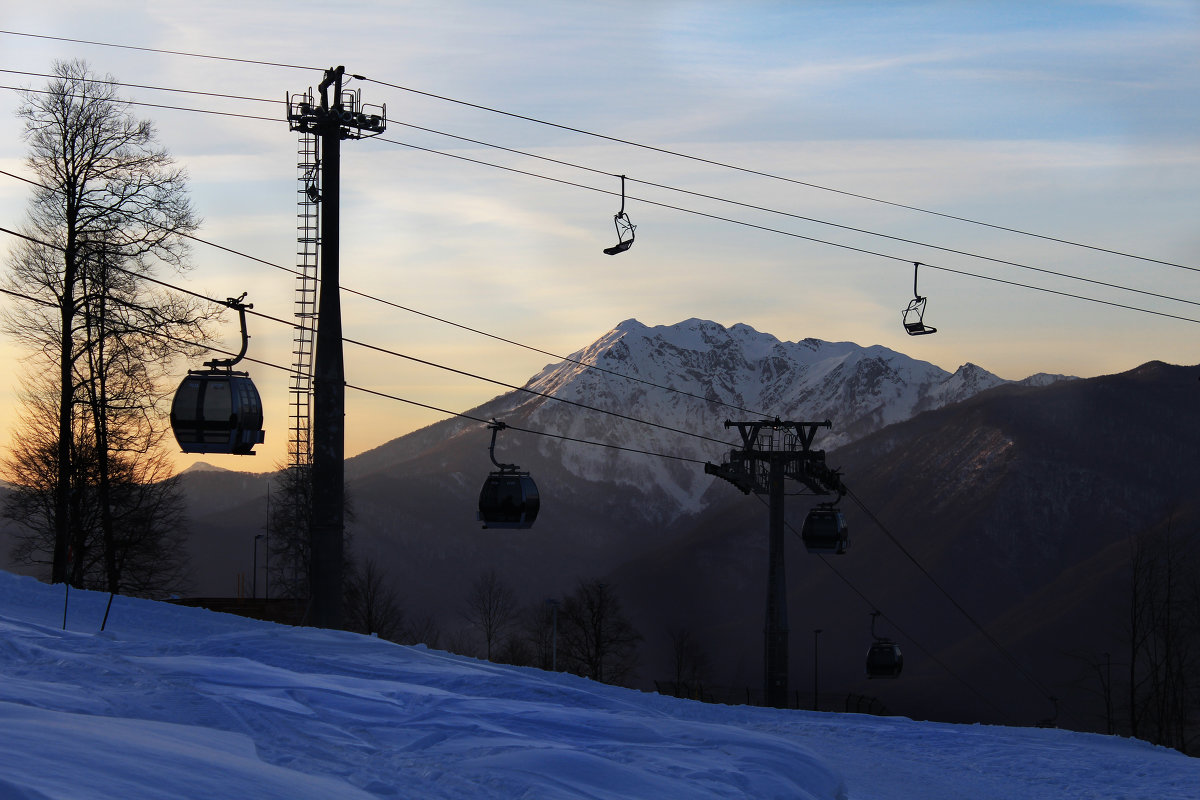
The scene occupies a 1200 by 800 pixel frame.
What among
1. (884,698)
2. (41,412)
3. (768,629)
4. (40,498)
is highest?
(41,412)

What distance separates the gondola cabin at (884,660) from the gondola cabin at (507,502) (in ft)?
57.2

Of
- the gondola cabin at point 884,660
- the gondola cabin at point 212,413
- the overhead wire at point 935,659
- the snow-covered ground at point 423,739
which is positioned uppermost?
the gondola cabin at point 212,413

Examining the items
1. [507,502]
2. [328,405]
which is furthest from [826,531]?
[328,405]

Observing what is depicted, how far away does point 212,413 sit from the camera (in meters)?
18.3

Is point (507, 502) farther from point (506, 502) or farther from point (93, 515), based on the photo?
point (93, 515)

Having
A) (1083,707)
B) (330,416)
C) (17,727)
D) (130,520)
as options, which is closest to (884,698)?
(1083,707)

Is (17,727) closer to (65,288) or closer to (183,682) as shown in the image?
(183,682)

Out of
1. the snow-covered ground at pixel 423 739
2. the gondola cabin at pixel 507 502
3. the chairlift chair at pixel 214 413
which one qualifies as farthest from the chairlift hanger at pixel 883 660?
the chairlift chair at pixel 214 413

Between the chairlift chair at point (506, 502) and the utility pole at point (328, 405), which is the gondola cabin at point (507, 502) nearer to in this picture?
the chairlift chair at point (506, 502)

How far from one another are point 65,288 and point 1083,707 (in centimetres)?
12010

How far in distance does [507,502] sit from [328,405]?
676 cm

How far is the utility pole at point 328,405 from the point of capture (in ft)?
59.7

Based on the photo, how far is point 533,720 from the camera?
12.4 metres

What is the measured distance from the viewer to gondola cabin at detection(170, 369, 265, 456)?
Answer: 720 inches
